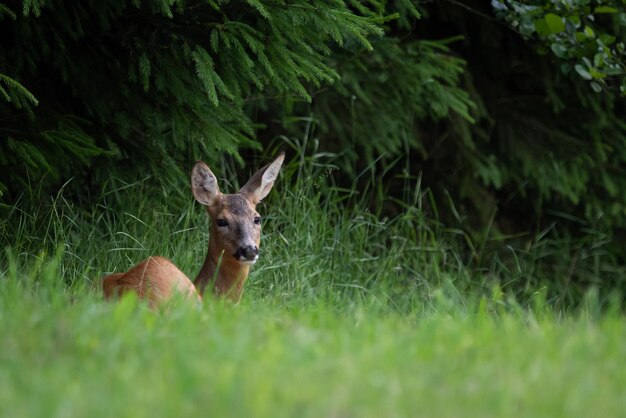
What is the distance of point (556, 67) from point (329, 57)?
2147 millimetres

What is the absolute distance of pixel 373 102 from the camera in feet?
25.3

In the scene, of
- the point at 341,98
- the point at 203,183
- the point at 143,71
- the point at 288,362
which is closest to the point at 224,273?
the point at 203,183

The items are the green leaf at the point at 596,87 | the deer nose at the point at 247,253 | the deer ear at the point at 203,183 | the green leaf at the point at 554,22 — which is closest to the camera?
the deer nose at the point at 247,253

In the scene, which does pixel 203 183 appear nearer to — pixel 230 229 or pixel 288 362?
pixel 230 229

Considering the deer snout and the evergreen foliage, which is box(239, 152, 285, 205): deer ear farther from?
the deer snout

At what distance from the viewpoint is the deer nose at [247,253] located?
18.1ft

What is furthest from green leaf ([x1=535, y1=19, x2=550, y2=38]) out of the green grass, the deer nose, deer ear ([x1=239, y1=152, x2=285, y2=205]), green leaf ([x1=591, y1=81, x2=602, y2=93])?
the green grass

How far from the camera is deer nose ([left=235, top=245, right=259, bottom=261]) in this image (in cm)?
552

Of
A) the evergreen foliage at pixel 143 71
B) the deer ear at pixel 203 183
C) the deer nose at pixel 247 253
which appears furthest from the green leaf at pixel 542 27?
the deer nose at pixel 247 253

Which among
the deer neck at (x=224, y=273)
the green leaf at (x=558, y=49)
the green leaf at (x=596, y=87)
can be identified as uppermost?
the green leaf at (x=558, y=49)

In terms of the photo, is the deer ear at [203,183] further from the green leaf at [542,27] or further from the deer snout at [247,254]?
the green leaf at [542,27]

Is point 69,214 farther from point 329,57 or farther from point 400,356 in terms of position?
point 400,356

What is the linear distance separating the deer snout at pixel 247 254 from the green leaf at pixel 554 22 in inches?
104

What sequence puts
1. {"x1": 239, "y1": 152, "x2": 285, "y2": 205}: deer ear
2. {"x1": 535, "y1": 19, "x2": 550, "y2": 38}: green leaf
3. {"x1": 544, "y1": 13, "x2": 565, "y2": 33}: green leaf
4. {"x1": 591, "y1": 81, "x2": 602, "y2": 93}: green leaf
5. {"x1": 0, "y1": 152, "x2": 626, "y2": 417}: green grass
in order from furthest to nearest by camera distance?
{"x1": 591, "y1": 81, "x2": 602, "y2": 93}: green leaf < {"x1": 535, "y1": 19, "x2": 550, "y2": 38}: green leaf < {"x1": 544, "y1": 13, "x2": 565, "y2": 33}: green leaf < {"x1": 239, "y1": 152, "x2": 285, "y2": 205}: deer ear < {"x1": 0, "y1": 152, "x2": 626, "y2": 417}: green grass
